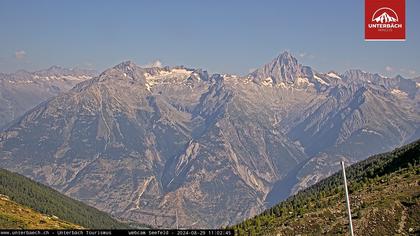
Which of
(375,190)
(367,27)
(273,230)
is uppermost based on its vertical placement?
(367,27)

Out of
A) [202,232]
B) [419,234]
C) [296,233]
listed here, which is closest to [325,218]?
[296,233]

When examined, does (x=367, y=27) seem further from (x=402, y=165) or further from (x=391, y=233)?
(x=402, y=165)

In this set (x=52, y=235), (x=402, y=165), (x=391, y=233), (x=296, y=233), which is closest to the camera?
(x=52, y=235)

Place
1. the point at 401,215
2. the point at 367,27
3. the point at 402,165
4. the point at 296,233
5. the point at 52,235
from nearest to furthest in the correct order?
1. the point at 52,235
2. the point at 367,27
3. the point at 401,215
4. the point at 296,233
5. the point at 402,165

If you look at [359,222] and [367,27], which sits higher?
[367,27]

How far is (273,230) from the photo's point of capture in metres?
74.5

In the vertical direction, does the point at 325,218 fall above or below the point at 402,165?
below

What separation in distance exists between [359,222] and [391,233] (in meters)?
4.95

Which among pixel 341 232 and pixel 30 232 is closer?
pixel 30 232

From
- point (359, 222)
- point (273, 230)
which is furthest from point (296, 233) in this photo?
point (359, 222)

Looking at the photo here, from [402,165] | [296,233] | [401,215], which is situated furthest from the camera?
[402,165]

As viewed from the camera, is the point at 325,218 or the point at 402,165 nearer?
the point at 325,218

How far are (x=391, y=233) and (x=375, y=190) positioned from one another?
2274cm

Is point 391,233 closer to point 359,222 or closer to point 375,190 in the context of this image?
point 359,222
